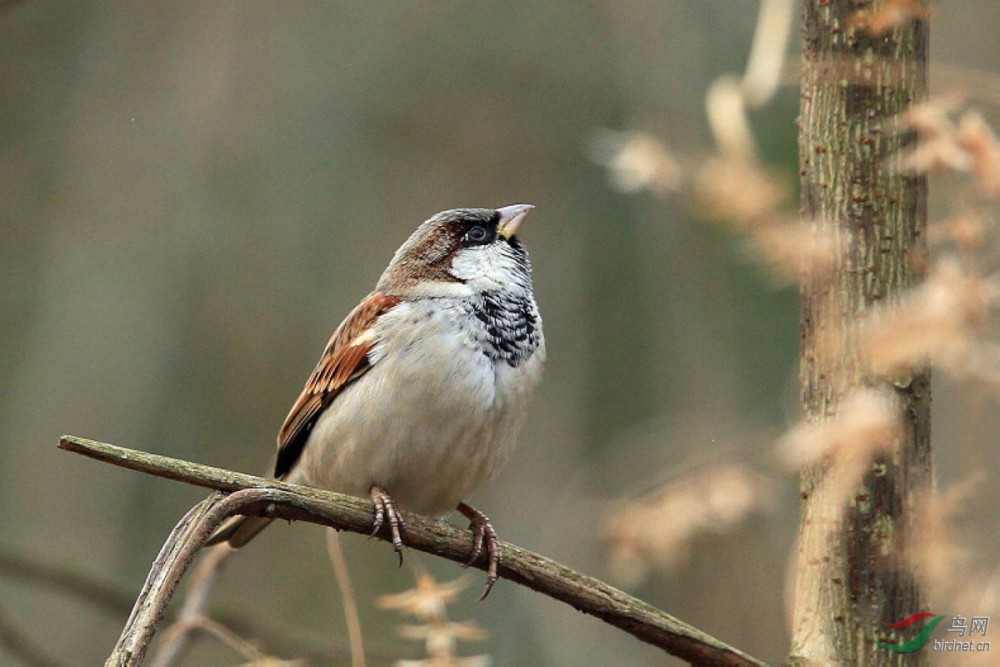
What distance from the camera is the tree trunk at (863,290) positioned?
7.39 feet

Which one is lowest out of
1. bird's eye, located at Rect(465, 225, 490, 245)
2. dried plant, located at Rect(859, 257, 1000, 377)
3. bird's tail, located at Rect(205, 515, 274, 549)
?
bird's tail, located at Rect(205, 515, 274, 549)

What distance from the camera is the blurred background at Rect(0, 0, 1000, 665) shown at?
5.12m

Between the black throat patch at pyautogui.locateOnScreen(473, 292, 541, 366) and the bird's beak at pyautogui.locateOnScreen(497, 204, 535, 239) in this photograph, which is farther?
the bird's beak at pyautogui.locateOnScreen(497, 204, 535, 239)

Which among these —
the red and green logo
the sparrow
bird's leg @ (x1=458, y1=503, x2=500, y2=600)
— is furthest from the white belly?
the red and green logo

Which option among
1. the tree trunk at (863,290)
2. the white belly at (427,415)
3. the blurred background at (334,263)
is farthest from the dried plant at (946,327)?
the blurred background at (334,263)

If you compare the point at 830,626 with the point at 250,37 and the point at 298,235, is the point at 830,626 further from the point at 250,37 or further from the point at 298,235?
the point at 250,37

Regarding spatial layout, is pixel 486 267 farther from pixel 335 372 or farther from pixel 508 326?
pixel 335 372

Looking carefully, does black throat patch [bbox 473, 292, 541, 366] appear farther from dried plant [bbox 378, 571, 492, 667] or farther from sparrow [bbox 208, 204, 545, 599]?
dried plant [bbox 378, 571, 492, 667]

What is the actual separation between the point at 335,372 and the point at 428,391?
48 cm

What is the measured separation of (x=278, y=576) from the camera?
625 cm

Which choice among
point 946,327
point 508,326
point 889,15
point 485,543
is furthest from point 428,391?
point 946,327

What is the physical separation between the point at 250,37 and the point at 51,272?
5.26ft

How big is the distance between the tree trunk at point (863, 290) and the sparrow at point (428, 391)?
1065 mm

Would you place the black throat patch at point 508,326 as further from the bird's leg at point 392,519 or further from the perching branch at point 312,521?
the perching branch at point 312,521
